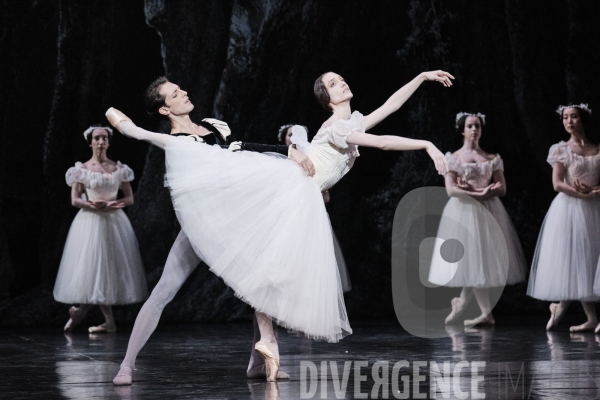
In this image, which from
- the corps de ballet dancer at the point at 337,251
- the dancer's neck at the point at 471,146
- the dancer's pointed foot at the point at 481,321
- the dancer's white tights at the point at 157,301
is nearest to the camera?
the dancer's white tights at the point at 157,301

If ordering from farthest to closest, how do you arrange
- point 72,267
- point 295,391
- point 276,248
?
1. point 72,267
2. point 276,248
3. point 295,391

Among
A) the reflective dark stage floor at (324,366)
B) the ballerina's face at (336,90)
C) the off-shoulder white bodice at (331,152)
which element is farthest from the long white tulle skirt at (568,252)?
the ballerina's face at (336,90)

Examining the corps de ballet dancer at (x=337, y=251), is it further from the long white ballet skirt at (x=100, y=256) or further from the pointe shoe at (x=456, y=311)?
the long white ballet skirt at (x=100, y=256)

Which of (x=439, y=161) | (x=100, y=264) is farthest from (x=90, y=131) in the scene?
(x=439, y=161)

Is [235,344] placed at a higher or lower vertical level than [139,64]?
lower

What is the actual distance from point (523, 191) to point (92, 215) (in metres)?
3.56

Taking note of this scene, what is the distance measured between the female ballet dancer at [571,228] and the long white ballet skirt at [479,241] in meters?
0.31

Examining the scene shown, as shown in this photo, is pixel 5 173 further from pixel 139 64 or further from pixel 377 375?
pixel 377 375

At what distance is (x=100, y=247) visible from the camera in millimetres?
6102

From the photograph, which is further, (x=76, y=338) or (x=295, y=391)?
(x=76, y=338)

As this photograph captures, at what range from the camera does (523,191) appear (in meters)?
7.35

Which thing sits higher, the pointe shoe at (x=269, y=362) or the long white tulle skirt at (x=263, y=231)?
the long white tulle skirt at (x=263, y=231)

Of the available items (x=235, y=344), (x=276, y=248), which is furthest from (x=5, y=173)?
(x=276, y=248)

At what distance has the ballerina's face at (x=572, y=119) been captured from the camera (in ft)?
18.7
